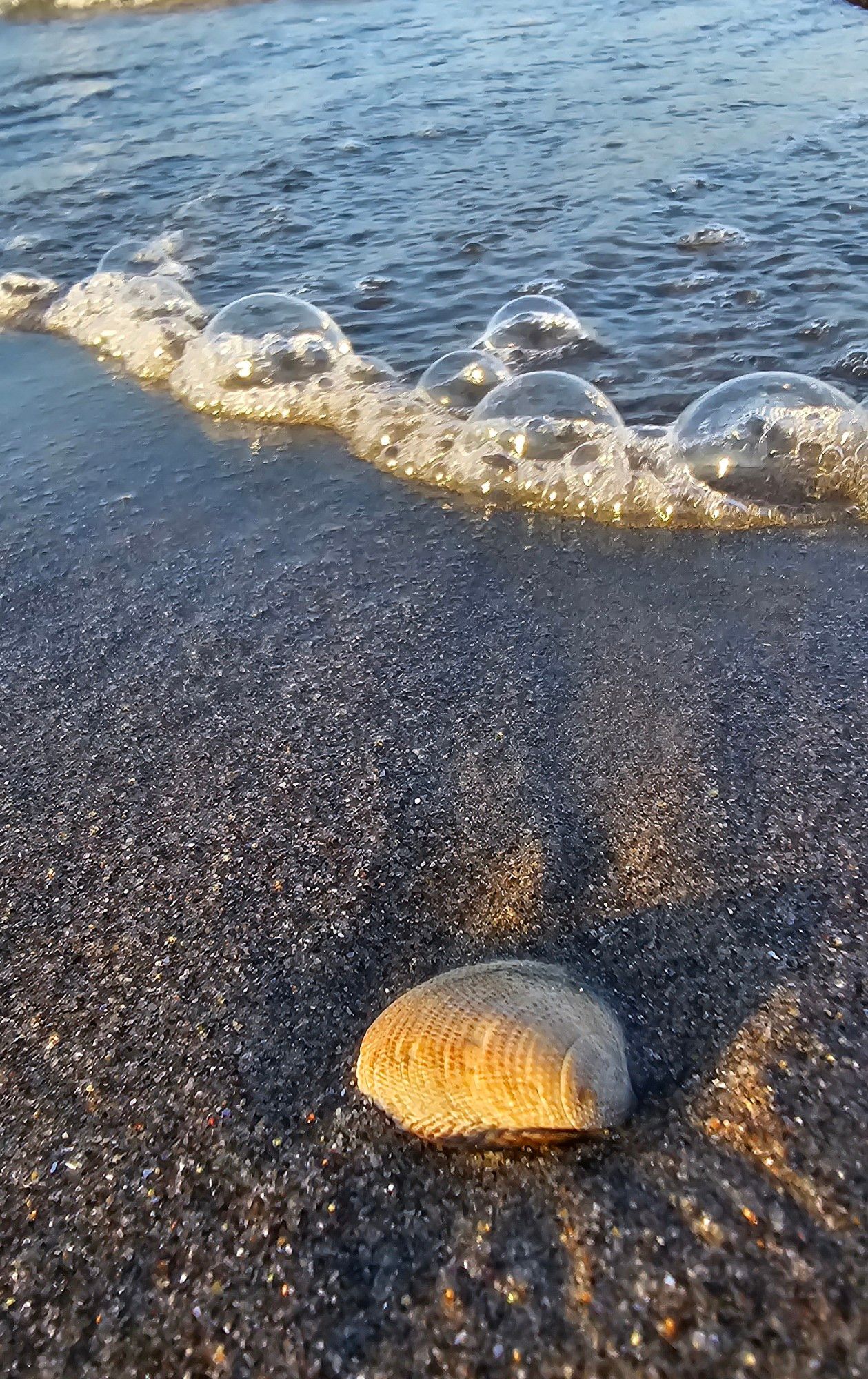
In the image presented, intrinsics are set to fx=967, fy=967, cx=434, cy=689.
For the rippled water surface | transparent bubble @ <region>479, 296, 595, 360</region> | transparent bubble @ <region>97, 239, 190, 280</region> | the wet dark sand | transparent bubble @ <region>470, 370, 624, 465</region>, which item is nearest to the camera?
the wet dark sand

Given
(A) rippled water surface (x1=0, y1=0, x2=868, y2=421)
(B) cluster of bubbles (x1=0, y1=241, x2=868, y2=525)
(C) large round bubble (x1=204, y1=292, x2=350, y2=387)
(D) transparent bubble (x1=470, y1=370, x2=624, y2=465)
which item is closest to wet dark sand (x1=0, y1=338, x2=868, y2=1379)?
(B) cluster of bubbles (x1=0, y1=241, x2=868, y2=525)

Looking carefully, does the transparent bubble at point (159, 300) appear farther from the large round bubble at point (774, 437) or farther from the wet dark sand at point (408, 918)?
the large round bubble at point (774, 437)

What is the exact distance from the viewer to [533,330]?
407 centimetres

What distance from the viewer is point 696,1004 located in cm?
162

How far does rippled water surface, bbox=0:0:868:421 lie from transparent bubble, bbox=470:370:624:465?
0.74 feet

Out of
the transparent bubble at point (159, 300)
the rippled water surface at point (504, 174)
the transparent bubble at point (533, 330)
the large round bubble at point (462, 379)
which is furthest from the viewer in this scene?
the transparent bubble at point (159, 300)

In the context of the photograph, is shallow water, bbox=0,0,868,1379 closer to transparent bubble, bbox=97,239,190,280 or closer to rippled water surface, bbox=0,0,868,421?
rippled water surface, bbox=0,0,868,421

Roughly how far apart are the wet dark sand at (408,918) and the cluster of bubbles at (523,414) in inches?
8.1

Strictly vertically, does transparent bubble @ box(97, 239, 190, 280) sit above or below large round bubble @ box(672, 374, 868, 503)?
above

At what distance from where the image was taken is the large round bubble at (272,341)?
4.07m

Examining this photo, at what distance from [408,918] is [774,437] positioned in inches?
86.8

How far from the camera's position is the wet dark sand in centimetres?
128

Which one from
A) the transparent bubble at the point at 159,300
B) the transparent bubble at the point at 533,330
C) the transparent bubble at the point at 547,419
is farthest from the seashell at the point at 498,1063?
the transparent bubble at the point at 159,300

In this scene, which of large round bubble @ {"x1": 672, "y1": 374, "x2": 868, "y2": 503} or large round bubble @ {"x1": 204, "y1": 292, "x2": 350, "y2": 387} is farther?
large round bubble @ {"x1": 204, "y1": 292, "x2": 350, "y2": 387}
